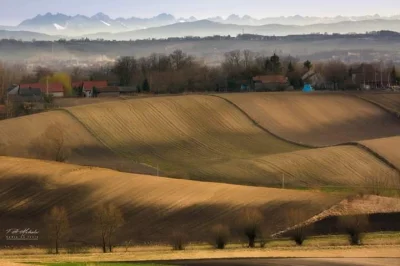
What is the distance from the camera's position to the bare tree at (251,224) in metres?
35.3

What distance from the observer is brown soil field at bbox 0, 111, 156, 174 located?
59531 mm

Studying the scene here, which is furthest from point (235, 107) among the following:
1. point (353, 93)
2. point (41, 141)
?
point (41, 141)

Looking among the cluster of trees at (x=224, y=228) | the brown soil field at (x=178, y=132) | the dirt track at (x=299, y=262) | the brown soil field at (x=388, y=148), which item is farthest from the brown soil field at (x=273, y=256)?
the brown soil field at (x=388, y=148)

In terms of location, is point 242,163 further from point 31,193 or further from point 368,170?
point 31,193

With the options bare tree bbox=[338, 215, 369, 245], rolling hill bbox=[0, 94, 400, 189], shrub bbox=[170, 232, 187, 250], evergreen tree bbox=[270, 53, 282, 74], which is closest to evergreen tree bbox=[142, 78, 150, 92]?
evergreen tree bbox=[270, 53, 282, 74]

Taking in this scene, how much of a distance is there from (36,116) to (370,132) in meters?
25.8

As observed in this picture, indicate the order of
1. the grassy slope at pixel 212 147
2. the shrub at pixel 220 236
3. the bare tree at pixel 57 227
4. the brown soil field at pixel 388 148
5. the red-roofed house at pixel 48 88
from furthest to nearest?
1. the red-roofed house at pixel 48 88
2. the brown soil field at pixel 388 148
3. the grassy slope at pixel 212 147
4. the bare tree at pixel 57 227
5. the shrub at pixel 220 236

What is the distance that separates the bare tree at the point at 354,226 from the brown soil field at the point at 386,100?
150 feet

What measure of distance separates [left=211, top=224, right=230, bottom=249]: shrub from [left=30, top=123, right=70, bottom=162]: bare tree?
79.6 feet

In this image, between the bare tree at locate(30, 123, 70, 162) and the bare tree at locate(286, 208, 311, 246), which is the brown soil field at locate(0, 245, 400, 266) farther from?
the bare tree at locate(30, 123, 70, 162)

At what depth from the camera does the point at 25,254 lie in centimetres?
3409

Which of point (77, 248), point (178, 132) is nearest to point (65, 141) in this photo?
point (178, 132)

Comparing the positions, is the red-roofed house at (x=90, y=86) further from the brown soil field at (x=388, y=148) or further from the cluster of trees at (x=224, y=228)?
the cluster of trees at (x=224, y=228)

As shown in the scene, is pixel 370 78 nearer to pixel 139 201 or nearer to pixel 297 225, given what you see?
pixel 139 201
